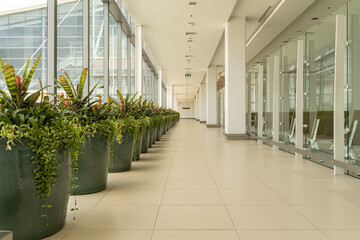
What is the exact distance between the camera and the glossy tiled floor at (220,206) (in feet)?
7.70

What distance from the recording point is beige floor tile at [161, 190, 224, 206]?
314 cm

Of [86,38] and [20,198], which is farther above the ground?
[86,38]

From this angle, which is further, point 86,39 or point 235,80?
point 235,80

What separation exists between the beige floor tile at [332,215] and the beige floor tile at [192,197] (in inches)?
31.6

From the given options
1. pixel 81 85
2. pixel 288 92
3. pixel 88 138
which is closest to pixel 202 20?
pixel 288 92

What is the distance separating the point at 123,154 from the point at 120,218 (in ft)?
7.07

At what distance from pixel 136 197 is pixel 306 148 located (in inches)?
168

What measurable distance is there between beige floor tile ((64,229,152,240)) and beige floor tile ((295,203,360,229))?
1347 mm

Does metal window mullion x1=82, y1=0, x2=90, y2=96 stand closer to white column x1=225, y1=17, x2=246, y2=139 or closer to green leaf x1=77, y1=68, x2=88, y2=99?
green leaf x1=77, y1=68, x2=88, y2=99

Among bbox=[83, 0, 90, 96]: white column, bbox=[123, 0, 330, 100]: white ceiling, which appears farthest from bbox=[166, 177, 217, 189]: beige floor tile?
bbox=[123, 0, 330, 100]: white ceiling

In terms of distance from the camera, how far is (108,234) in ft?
7.63

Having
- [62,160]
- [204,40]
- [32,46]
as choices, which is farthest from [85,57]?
[204,40]

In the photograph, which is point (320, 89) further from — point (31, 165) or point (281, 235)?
point (31, 165)

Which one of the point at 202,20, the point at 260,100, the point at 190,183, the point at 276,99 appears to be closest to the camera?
the point at 190,183
